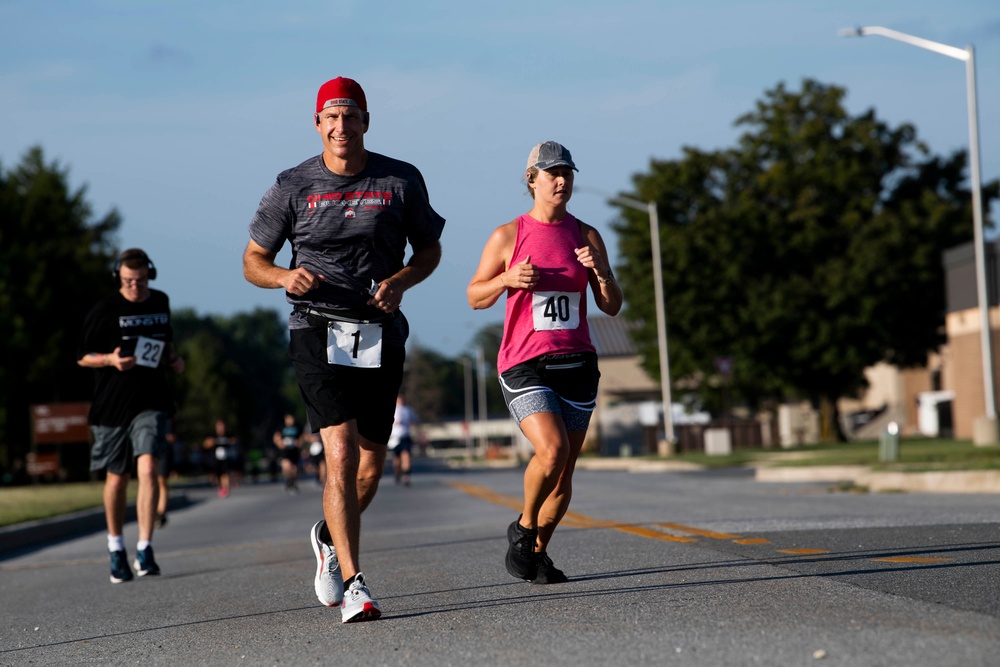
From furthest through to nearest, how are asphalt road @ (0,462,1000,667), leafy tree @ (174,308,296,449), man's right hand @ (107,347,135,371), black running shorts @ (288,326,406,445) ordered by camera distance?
leafy tree @ (174,308,296,449) → man's right hand @ (107,347,135,371) → black running shorts @ (288,326,406,445) → asphalt road @ (0,462,1000,667)

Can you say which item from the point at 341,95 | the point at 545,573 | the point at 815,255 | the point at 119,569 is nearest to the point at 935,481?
the point at 119,569

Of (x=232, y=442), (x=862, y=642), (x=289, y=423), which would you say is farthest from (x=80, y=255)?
(x=862, y=642)

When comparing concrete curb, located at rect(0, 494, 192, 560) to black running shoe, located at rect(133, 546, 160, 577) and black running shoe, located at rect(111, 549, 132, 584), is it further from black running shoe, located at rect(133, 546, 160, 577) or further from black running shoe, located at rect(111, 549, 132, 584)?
black running shoe, located at rect(111, 549, 132, 584)

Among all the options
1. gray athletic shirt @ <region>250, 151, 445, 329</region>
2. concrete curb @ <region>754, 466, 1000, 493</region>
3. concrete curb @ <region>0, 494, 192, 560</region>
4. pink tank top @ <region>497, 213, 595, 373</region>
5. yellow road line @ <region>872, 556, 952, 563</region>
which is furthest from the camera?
concrete curb @ <region>754, 466, 1000, 493</region>

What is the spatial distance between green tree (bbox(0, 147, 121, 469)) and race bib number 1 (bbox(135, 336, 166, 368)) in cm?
3409

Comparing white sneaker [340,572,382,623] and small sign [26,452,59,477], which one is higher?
small sign [26,452,59,477]

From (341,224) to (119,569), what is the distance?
3.89 m

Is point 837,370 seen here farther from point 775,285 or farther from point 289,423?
point 289,423

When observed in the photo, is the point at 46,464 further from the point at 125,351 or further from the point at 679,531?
the point at 679,531

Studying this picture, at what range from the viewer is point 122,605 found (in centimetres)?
757

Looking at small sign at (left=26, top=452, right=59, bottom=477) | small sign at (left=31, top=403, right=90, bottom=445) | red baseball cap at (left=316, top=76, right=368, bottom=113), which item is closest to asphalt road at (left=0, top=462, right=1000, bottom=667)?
red baseball cap at (left=316, top=76, right=368, bottom=113)

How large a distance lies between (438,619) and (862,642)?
6.28 ft

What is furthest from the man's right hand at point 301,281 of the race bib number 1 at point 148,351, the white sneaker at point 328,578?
the race bib number 1 at point 148,351

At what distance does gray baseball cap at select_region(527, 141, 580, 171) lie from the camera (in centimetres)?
688
